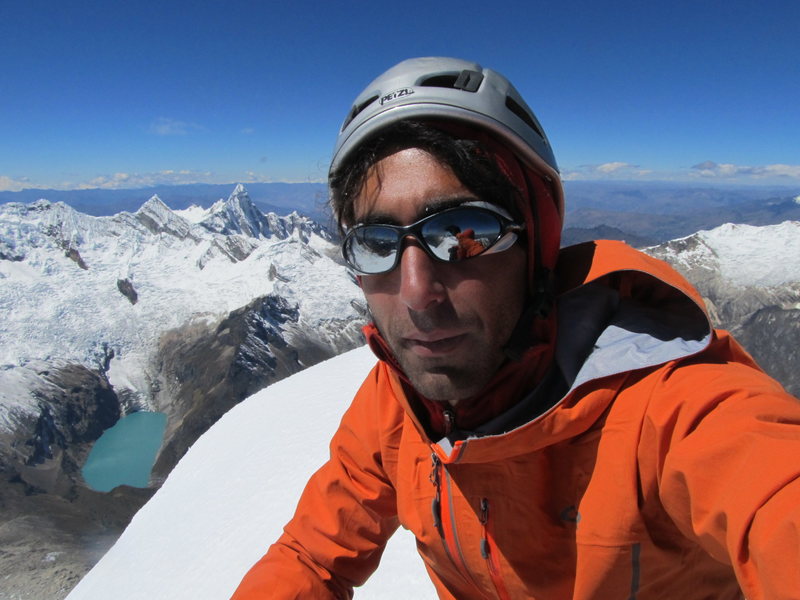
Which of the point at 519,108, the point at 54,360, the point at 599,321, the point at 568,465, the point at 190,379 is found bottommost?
the point at 190,379

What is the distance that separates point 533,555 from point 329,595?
1322 mm

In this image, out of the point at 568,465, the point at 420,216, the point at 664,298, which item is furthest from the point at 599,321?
the point at 420,216

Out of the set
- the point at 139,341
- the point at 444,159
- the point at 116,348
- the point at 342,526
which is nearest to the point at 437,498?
the point at 342,526

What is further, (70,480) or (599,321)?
(70,480)

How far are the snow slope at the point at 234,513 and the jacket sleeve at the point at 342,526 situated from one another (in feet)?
5.74

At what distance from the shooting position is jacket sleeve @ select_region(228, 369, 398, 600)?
2.45 m

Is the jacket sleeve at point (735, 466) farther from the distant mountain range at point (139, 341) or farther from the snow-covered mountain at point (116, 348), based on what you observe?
the snow-covered mountain at point (116, 348)

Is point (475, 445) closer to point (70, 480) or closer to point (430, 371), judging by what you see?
point (430, 371)

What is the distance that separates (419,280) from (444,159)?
563 millimetres

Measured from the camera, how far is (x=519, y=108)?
2389mm

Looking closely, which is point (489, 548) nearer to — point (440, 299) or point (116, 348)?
point (440, 299)

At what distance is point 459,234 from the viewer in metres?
1.83

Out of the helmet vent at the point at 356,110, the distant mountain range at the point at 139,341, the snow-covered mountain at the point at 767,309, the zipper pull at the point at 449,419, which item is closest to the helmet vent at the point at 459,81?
the helmet vent at the point at 356,110

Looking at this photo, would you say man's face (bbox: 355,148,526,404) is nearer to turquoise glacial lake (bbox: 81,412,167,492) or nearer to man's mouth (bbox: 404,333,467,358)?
man's mouth (bbox: 404,333,467,358)
